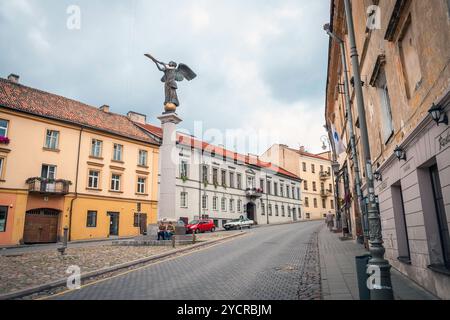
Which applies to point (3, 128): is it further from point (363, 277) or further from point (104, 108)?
point (363, 277)

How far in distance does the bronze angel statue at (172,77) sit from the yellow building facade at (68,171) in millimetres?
12273

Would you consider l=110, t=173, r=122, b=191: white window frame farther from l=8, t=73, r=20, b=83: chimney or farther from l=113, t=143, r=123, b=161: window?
l=8, t=73, r=20, b=83: chimney

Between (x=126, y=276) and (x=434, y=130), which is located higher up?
(x=434, y=130)

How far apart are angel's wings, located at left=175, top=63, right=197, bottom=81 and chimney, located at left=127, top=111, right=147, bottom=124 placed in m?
19.9

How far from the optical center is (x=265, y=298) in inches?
271

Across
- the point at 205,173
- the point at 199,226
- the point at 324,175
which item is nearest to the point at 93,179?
the point at 199,226

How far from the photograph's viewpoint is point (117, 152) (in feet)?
113

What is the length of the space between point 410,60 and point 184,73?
1832 cm

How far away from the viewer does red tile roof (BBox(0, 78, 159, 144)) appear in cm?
2797

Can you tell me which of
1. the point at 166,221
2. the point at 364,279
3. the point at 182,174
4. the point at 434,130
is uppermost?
the point at 182,174

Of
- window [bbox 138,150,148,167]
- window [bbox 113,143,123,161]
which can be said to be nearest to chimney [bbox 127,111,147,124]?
window [bbox 138,150,148,167]
